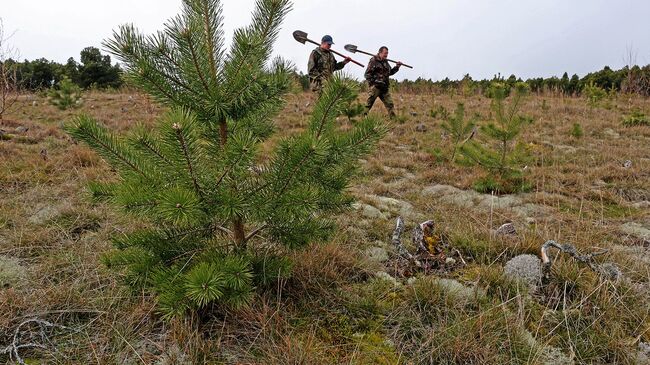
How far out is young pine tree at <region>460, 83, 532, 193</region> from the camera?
192 inches

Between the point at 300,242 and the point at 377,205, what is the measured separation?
6.94 feet

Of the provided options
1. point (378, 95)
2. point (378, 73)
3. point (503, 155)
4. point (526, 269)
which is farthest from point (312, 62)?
point (526, 269)

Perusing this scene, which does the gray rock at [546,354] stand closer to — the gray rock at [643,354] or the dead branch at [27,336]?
the gray rock at [643,354]

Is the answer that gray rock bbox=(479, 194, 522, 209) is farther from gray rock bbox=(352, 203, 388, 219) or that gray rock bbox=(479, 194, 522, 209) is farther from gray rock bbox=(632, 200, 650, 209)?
gray rock bbox=(352, 203, 388, 219)

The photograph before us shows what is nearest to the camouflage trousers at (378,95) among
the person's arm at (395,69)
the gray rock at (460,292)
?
the person's arm at (395,69)

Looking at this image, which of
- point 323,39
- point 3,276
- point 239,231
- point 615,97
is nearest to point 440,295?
point 239,231

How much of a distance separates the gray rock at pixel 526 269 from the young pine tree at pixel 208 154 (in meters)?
1.29

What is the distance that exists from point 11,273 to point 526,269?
3215mm

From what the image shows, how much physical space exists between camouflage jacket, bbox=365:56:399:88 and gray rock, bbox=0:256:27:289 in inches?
340

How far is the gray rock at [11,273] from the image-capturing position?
7.04ft

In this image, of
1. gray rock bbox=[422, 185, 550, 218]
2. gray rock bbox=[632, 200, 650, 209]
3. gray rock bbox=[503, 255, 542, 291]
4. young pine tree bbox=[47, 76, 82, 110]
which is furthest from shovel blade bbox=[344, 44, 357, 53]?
gray rock bbox=[503, 255, 542, 291]

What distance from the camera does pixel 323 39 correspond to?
31.1 ft

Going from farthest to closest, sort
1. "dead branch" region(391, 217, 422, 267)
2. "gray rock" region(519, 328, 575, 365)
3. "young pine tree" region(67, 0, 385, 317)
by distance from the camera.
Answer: "dead branch" region(391, 217, 422, 267), "gray rock" region(519, 328, 575, 365), "young pine tree" region(67, 0, 385, 317)

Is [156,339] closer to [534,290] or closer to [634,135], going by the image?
[534,290]
